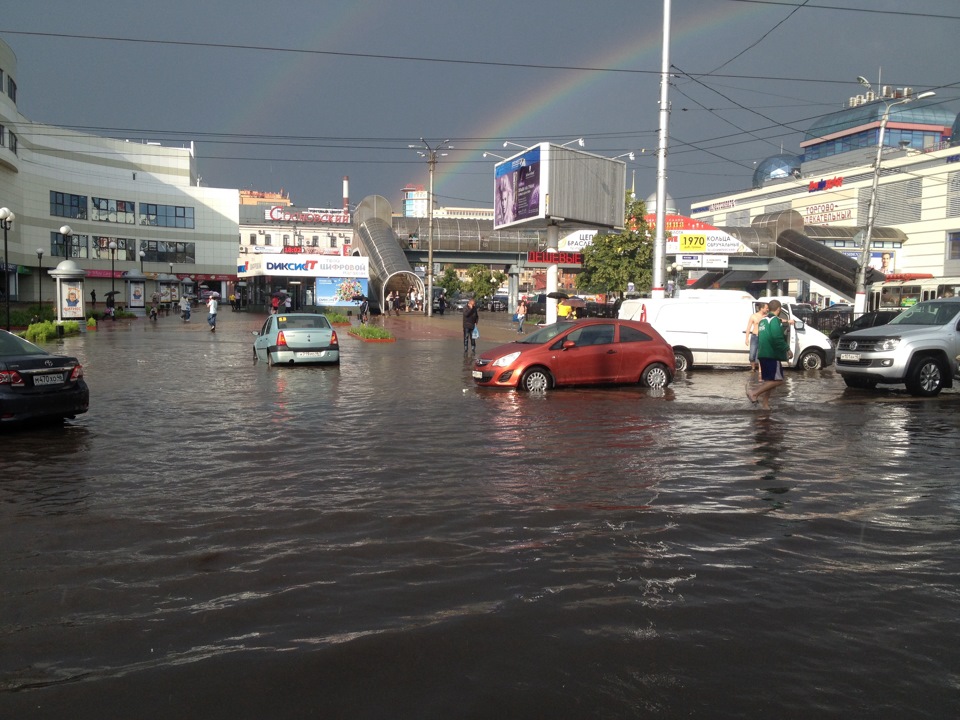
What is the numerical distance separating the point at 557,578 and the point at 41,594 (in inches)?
125

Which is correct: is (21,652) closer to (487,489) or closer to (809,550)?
(487,489)

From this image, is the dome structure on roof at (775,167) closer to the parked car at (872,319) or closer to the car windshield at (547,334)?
the parked car at (872,319)

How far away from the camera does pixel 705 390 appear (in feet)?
54.2

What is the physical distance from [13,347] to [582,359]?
9.53 m

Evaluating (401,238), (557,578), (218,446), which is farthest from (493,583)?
(401,238)

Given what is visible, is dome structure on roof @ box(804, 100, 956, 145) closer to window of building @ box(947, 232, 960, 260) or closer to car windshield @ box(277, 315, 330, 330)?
window of building @ box(947, 232, 960, 260)

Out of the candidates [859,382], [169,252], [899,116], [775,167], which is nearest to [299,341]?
[859,382]

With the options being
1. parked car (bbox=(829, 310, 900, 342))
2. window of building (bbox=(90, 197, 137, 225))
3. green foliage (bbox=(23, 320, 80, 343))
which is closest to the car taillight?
green foliage (bbox=(23, 320, 80, 343))

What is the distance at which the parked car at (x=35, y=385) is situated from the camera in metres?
10.0

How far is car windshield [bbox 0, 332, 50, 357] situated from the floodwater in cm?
114

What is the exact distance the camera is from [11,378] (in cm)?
1006

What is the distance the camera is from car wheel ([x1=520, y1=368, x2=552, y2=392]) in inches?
614

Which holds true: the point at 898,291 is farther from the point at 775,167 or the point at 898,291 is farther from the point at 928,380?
the point at 775,167

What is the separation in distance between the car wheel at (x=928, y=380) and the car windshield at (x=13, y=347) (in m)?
14.9
